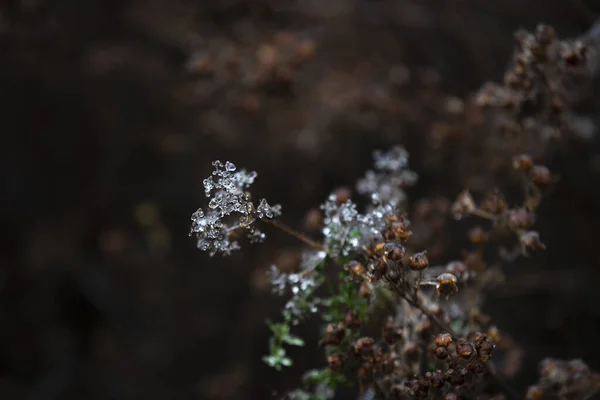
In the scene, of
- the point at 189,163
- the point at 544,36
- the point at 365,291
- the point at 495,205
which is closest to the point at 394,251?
the point at 365,291

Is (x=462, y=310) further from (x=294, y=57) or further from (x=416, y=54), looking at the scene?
(x=416, y=54)

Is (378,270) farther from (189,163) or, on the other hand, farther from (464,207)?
(189,163)

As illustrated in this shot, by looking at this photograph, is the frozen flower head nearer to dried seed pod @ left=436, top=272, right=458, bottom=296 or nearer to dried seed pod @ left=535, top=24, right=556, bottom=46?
dried seed pod @ left=436, top=272, right=458, bottom=296

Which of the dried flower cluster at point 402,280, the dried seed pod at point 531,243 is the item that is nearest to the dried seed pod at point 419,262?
the dried flower cluster at point 402,280

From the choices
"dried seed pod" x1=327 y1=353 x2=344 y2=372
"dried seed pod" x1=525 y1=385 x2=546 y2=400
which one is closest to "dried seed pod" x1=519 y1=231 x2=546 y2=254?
"dried seed pod" x1=525 y1=385 x2=546 y2=400

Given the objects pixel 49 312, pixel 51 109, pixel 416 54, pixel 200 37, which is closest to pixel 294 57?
pixel 200 37

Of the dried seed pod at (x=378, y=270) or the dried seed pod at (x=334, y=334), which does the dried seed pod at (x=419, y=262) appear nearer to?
the dried seed pod at (x=378, y=270)
